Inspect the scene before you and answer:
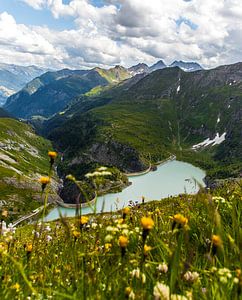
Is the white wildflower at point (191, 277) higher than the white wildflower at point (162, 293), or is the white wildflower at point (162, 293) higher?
the white wildflower at point (191, 277)

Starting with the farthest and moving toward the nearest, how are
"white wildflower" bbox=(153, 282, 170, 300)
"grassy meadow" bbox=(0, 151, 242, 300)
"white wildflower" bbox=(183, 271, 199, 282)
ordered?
"white wildflower" bbox=(183, 271, 199, 282)
"grassy meadow" bbox=(0, 151, 242, 300)
"white wildflower" bbox=(153, 282, 170, 300)

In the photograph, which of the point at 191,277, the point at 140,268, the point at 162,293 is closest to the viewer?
the point at 162,293

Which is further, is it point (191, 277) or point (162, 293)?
point (191, 277)

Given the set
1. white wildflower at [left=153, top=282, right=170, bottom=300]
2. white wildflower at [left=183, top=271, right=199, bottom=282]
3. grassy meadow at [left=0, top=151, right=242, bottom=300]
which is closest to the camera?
white wildflower at [left=153, top=282, right=170, bottom=300]

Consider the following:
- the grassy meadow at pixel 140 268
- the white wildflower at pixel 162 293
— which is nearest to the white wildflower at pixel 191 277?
the grassy meadow at pixel 140 268

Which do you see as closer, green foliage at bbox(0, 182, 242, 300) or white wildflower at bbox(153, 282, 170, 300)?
white wildflower at bbox(153, 282, 170, 300)

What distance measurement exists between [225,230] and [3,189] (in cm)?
19832

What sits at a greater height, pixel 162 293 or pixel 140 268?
pixel 140 268

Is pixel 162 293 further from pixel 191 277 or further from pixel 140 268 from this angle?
pixel 191 277

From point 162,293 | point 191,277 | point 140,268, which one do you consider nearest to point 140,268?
point 140,268

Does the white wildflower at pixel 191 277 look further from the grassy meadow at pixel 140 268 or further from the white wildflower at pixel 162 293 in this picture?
the white wildflower at pixel 162 293

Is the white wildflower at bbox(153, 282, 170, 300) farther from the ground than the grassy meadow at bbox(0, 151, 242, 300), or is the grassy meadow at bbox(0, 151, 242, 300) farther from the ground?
the grassy meadow at bbox(0, 151, 242, 300)

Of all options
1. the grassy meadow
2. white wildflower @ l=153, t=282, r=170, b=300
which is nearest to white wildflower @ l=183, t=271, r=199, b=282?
the grassy meadow

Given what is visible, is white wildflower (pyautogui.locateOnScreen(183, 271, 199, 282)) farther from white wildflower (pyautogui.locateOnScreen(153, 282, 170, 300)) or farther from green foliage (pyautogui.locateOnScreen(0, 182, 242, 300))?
white wildflower (pyautogui.locateOnScreen(153, 282, 170, 300))
